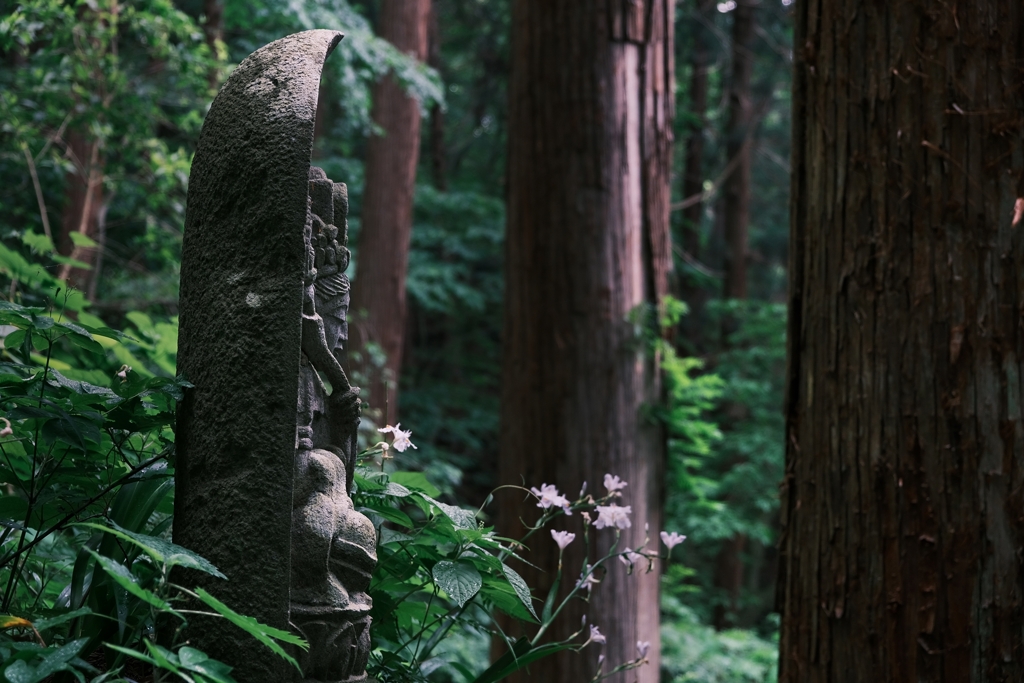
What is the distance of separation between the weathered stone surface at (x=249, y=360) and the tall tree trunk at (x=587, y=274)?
2921 millimetres

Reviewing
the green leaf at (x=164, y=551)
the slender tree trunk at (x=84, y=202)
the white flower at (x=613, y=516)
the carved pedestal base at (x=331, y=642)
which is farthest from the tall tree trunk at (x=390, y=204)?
the green leaf at (x=164, y=551)

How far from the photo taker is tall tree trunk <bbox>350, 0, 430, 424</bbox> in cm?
923

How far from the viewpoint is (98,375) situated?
2463 mm

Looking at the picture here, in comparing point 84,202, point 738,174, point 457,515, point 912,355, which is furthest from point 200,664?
point 738,174

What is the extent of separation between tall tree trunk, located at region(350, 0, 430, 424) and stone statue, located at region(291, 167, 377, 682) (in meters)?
7.09

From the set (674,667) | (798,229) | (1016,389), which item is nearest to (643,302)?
(798,229)

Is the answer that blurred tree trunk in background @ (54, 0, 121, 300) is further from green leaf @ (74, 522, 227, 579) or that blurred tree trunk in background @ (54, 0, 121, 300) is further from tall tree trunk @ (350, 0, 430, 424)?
green leaf @ (74, 522, 227, 579)

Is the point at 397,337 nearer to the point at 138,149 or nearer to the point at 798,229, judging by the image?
the point at 138,149

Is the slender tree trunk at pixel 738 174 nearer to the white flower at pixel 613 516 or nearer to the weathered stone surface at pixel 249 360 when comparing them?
the white flower at pixel 613 516

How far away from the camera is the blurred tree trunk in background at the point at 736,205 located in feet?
47.3

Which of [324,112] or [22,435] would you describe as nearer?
[22,435]

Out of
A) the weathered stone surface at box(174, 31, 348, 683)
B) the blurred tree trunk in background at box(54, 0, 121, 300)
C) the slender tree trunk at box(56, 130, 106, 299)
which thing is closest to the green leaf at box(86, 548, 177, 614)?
the weathered stone surface at box(174, 31, 348, 683)

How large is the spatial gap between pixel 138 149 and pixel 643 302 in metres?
3.45

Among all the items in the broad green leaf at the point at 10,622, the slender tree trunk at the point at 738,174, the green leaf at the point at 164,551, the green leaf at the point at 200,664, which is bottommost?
the green leaf at the point at 200,664
